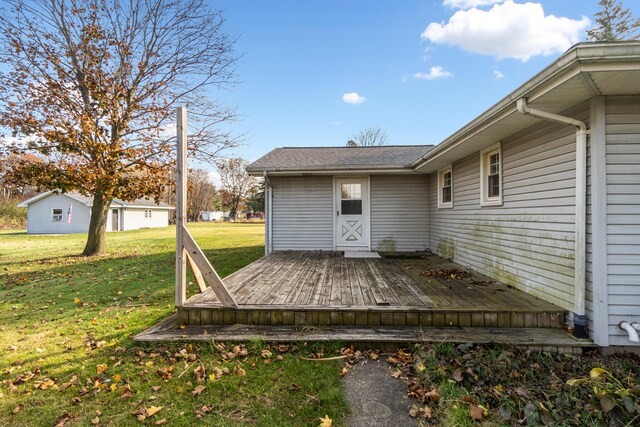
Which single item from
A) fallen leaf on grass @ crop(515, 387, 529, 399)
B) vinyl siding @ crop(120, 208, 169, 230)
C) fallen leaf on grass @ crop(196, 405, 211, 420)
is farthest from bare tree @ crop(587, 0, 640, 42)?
vinyl siding @ crop(120, 208, 169, 230)

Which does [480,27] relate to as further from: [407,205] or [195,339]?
[195,339]

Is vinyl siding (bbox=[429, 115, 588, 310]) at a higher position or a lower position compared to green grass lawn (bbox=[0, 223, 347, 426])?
higher

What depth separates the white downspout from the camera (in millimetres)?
2634

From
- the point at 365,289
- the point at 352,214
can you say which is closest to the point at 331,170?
the point at 352,214

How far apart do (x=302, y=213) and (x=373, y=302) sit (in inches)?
190

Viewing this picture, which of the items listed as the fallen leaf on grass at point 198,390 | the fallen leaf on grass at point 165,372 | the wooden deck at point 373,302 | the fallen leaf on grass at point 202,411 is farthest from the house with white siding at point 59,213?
the fallen leaf on grass at point 202,411

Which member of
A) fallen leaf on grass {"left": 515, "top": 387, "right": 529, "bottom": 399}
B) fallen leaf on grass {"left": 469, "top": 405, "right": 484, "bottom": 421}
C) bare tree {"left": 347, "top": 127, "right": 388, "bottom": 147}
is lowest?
fallen leaf on grass {"left": 469, "top": 405, "right": 484, "bottom": 421}

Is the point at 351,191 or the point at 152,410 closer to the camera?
the point at 152,410

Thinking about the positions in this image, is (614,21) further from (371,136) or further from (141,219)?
(141,219)

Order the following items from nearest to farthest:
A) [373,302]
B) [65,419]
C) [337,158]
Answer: [65,419], [373,302], [337,158]

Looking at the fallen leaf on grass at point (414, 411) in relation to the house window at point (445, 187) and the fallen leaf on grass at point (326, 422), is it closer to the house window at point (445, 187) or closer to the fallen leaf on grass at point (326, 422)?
the fallen leaf on grass at point (326, 422)

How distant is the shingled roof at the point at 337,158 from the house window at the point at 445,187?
842 millimetres

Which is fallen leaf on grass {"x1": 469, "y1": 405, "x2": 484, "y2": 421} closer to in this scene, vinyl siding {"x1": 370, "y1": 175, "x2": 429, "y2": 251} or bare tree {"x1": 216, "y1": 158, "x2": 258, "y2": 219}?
vinyl siding {"x1": 370, "y1": 175, "x2": 429, "y2": 251}

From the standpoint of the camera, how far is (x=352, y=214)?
26.3ft
